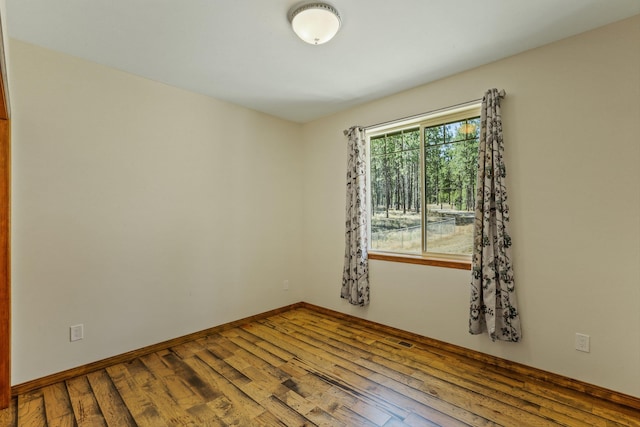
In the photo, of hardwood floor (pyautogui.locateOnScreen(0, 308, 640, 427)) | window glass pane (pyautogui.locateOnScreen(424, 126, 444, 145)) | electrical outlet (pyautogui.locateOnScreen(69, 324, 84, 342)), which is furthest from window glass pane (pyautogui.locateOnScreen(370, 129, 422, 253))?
electrical outlet (pyautogui.locateOnScreen(69, 324, 84, 342))

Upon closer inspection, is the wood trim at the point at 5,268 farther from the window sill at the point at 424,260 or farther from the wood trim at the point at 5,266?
the window sill at the point at 424,260

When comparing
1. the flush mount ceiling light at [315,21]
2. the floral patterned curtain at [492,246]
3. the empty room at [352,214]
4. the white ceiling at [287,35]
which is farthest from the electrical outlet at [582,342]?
the flush mount ceiling light at [315,21]

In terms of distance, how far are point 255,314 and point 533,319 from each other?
2.79 meters

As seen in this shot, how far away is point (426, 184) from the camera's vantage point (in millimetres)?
3100

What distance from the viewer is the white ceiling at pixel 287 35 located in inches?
73.3

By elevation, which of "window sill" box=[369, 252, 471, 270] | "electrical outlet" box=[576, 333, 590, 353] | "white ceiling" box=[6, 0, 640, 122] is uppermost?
"white ceiling" box=[6, 0, 640, 122]

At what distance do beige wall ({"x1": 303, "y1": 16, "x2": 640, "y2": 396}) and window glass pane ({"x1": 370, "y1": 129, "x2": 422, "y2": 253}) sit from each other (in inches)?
22.3

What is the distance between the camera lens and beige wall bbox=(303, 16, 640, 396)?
2.00 meters

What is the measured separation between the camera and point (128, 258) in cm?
266

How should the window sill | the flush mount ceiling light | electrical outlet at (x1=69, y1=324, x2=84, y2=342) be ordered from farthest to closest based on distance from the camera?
the window sill, electrical outlet at (x1=69, y1=324, x2=84, y2=342), the flush mount ceiling light

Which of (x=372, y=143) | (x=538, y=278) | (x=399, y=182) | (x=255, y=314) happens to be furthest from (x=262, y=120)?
(x=538, y=278)

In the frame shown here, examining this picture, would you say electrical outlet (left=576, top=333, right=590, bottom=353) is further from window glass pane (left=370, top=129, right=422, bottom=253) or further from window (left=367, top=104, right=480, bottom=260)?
window glass pane (left=370, top=129, right=422, bottom=253)

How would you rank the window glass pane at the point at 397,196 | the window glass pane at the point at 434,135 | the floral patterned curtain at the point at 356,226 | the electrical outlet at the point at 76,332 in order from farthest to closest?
the floral patterned curtain at the point at 356,226, the window glass pane at the point at 397,196, the window glass pane at the point at 434,135, the electrical outlet at the point at 76,332

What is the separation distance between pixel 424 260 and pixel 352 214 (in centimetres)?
94
